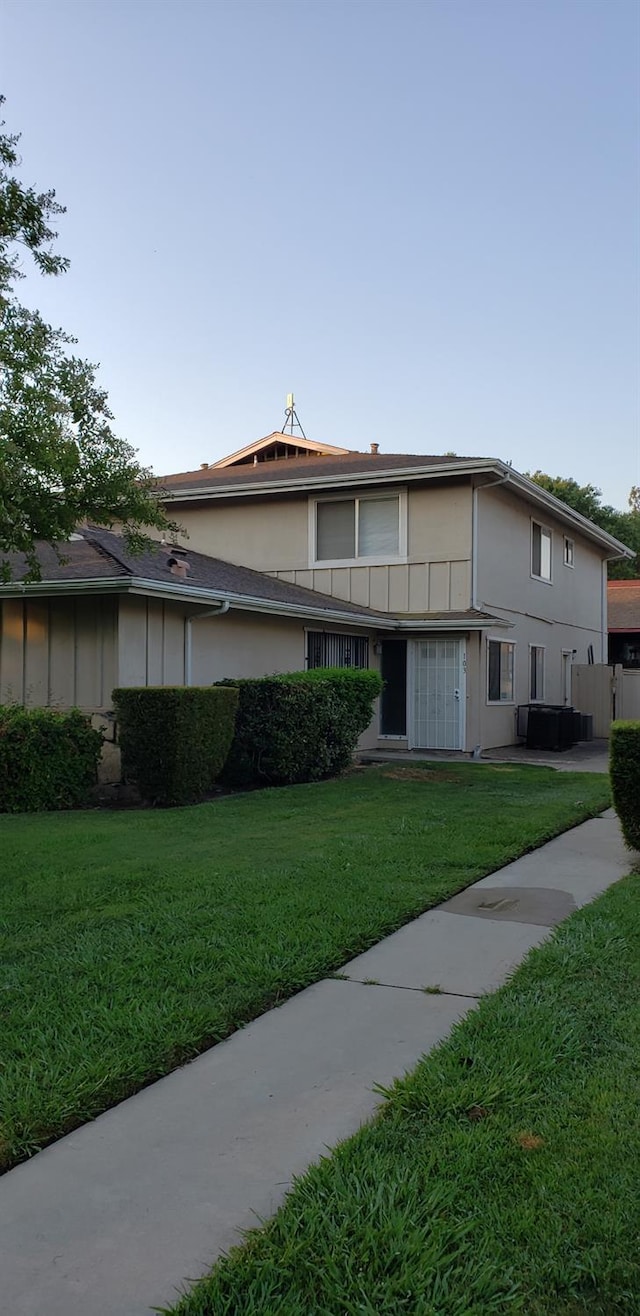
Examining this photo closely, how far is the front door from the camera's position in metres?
16.7

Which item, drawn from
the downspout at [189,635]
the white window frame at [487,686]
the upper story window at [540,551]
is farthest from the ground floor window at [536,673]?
the downspout at [189,635]

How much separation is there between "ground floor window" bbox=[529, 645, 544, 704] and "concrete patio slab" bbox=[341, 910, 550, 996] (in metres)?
14.8

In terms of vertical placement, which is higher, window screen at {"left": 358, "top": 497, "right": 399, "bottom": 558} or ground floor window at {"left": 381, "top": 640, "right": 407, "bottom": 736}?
window screen at {"left": 358, "top": 497, "right": 399, "bottom": 558}

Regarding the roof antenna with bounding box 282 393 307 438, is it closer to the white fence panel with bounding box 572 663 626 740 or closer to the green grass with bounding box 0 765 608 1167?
the white fence panel with bounding box 572 663 626 740

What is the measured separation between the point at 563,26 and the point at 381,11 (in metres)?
2.28

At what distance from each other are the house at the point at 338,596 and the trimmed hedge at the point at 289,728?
1398mm

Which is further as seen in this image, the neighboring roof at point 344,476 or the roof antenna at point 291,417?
the roof antenna at point 291,417

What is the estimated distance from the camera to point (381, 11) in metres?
11.6

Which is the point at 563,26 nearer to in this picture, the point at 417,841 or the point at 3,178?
the point at 3,178

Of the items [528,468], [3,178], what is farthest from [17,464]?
[528,468]

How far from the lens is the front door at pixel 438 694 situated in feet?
54.7

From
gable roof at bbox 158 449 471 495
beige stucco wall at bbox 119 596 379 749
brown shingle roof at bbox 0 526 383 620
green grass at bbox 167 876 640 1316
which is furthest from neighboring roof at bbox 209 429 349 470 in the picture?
green grass at bbox 167 876 640 1316

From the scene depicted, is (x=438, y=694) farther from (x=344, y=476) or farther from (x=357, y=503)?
(x=344, y=476)

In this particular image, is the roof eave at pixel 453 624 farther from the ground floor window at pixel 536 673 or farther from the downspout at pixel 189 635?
the downspout at pixel 189 635
